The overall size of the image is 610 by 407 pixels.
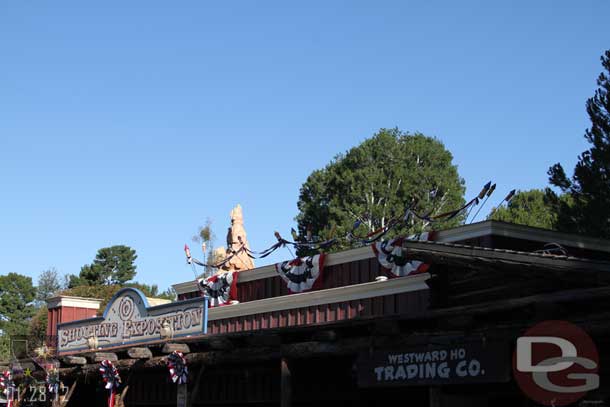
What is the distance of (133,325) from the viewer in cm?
2253

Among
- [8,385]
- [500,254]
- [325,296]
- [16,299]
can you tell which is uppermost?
[16,299]

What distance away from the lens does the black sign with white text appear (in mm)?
12156

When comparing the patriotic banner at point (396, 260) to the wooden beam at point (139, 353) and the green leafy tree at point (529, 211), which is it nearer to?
the wooden beam at point (139, 353)

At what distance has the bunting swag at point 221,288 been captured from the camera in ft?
76.3

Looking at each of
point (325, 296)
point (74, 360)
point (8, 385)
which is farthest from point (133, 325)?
point (325, 296)

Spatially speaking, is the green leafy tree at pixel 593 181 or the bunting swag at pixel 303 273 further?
the green leafy tree at pixel 593 181

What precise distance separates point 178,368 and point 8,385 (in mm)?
9008

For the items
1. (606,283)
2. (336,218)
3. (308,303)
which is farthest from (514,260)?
(336,218)

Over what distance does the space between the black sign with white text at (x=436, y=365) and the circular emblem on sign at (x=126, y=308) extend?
10.3 m

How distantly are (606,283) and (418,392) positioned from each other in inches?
250

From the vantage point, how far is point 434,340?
43.2 ft

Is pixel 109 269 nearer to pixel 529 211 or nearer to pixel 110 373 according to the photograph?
pixel 529 211

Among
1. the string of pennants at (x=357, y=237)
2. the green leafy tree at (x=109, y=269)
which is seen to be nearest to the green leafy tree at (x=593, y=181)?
the string of pennants at (x=357, y=237)

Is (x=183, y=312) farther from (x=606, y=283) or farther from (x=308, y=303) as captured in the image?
(x=606, y=283)
